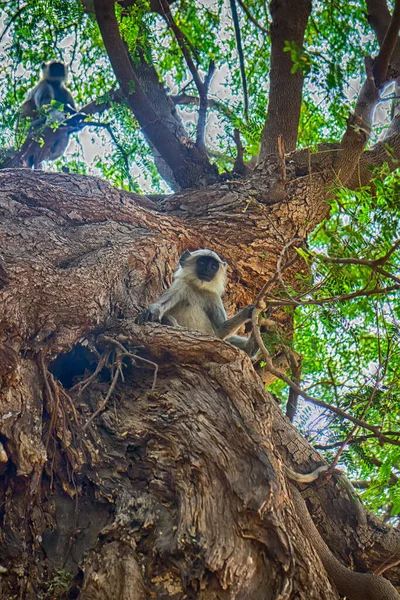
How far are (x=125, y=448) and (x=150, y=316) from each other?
125cm

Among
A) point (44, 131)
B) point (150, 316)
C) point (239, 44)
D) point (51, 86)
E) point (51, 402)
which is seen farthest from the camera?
point (51, 86)

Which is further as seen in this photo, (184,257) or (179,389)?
(184,257)

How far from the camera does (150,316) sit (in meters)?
4.43

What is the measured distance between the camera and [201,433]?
10.9 feet

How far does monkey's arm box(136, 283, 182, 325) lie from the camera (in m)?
4.39

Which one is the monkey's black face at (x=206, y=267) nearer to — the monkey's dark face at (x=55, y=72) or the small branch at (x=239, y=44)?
the small branch at (x=239, y=44)

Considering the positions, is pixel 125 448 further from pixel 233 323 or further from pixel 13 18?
pixel 13 18

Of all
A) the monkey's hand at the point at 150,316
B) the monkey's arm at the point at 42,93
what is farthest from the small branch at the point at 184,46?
the monkey's arm at the point at 42,93

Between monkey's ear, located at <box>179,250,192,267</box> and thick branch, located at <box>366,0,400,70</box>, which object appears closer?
monkey's ear, located at <box>179,250,192,267</box>

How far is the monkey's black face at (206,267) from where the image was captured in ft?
18.8

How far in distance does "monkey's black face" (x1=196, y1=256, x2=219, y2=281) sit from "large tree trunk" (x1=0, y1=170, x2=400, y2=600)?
2.58ft

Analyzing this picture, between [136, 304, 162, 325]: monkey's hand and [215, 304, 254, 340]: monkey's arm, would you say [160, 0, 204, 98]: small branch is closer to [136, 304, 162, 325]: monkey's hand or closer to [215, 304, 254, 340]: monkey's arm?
[215, 304, 254, 340]: monkey's arm

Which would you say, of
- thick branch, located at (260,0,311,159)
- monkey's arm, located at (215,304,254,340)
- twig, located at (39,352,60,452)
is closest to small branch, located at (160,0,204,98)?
thick branch, located at (260,0,311,159)

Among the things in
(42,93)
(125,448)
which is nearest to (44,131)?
(125,448)
